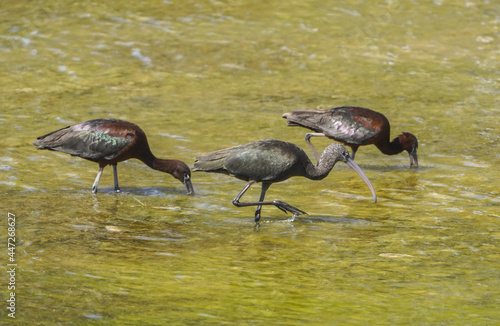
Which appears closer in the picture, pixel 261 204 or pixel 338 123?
pixel 261 204

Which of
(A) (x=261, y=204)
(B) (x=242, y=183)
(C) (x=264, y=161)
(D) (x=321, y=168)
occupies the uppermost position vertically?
(C) (x=264, y=161)

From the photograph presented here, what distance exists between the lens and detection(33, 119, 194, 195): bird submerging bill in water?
11.9 metres

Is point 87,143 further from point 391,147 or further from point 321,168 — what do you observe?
point 391,147

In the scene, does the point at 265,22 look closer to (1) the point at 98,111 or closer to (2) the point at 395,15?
(2) the point at 395,15

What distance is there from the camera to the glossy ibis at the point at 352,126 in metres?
13.9

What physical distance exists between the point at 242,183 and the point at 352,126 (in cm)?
229

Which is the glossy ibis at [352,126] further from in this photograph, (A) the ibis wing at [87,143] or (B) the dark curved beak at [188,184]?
(A) the ibis wing at [87,143]

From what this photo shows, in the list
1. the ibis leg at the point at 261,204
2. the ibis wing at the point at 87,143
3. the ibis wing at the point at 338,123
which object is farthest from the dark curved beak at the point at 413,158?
the ibis wing at the point at 87,143

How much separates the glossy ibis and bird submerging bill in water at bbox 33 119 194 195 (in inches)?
109

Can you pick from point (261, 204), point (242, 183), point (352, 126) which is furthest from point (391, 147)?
point (261, 204)

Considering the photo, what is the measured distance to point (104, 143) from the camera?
11844mm

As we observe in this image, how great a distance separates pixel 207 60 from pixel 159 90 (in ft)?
7.49

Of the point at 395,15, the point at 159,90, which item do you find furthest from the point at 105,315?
the point at 395,15

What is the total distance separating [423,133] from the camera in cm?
1633
